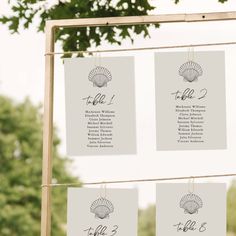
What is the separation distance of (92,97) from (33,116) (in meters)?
18.5

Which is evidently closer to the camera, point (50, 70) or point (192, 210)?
point (192, 210)

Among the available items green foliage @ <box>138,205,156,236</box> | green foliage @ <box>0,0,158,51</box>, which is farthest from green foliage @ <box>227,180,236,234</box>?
green foliage @ <box>0,0,158,51</box>

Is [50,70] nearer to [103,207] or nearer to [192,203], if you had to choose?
[103,207]

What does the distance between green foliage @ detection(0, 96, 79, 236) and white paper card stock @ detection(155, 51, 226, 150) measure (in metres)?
16.2

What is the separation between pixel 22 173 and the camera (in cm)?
2050

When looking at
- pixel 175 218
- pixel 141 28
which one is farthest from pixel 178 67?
pixel 141 28

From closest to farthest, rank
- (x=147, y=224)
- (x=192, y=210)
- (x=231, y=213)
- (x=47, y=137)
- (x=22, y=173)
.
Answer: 1. (x=192, y=210)
2. (x=47, y=137)
3. (x=22, y=173)
4. (x=231, y=213)
5. (x=147, y=224)

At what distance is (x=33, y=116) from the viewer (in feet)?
72.0

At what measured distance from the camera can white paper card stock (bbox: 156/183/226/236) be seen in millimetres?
3566

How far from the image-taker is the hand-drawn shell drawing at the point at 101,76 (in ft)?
12.0

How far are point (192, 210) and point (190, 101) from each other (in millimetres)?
549

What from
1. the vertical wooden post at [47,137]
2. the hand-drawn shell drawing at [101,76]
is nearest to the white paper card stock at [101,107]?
the hand-drawn shell drawing at [101,76]

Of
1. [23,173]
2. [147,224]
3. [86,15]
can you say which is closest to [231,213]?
[147,224]

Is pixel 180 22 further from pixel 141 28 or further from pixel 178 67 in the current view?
pixel 141 28
